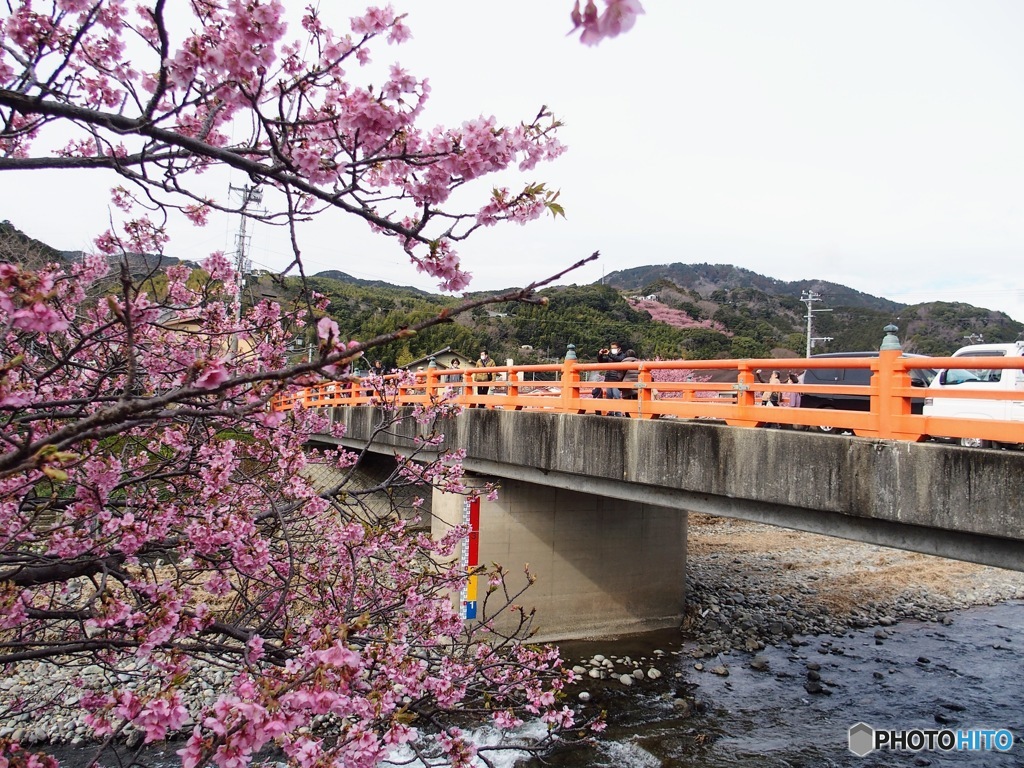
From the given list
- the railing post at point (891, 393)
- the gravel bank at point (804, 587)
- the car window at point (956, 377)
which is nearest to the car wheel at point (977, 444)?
the railing post at point (891, 393)

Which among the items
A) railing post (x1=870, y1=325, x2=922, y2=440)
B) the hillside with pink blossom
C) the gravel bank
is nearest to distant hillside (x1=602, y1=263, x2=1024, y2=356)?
the hillside with pink blossom

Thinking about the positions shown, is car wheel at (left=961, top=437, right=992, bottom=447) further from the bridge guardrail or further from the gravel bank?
the gravel bank

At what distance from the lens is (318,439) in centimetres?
2230

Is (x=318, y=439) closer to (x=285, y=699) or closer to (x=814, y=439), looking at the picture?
(x=814, y=439)

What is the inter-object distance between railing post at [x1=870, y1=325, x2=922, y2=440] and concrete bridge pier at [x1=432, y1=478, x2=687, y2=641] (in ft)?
21.5

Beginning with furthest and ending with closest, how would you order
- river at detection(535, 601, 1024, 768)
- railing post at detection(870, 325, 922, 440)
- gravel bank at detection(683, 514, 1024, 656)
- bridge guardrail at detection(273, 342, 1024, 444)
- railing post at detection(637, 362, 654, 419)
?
gravel bank at detection(683, 514, 1024, 656), river at detection(535, 601, 1024, 768), railing post at detection(637, 362, 654, 419), railing post at detection(870, 325, 922, 440), bridge guardrail at detection(273, 342, 1024, 444)

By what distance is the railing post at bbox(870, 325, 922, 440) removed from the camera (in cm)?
520

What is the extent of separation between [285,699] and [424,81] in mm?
2653

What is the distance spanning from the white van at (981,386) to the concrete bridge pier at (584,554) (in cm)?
481

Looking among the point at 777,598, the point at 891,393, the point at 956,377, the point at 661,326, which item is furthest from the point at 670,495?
the point at 661,326

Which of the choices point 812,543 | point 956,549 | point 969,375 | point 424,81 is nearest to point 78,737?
point 424,81

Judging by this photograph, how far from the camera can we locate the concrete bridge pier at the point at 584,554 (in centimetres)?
1105

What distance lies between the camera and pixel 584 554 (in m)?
11.6

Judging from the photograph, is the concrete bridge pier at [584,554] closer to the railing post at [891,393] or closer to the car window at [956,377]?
the car window at [956,377]
